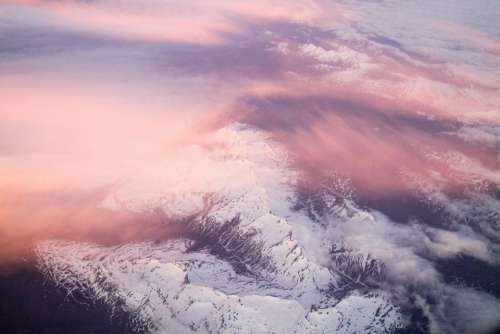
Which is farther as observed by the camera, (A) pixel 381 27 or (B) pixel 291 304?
(A) pixel 381 27

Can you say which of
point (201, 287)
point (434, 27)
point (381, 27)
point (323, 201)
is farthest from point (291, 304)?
point (434, 27)

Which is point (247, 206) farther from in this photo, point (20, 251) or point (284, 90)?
point (284, 90)

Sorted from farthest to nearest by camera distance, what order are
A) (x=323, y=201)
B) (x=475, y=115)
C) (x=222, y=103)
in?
(x=475, y=115)
(x=222, y=103)
(x=323, y=201)

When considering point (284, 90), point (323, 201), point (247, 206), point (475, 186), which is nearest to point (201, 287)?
point (247, 206)

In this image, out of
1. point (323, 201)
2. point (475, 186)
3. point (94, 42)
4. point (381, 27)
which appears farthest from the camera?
point (381, 27)

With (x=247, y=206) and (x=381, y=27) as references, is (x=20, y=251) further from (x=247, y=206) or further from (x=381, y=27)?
(x=381, y=27)

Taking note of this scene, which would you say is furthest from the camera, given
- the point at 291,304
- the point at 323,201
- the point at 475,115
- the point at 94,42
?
the point at 94,42

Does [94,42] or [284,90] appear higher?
[94,42]

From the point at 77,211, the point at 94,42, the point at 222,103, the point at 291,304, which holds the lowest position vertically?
the point at 291,304

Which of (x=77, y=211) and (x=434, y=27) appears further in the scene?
(x=434, y=27)
